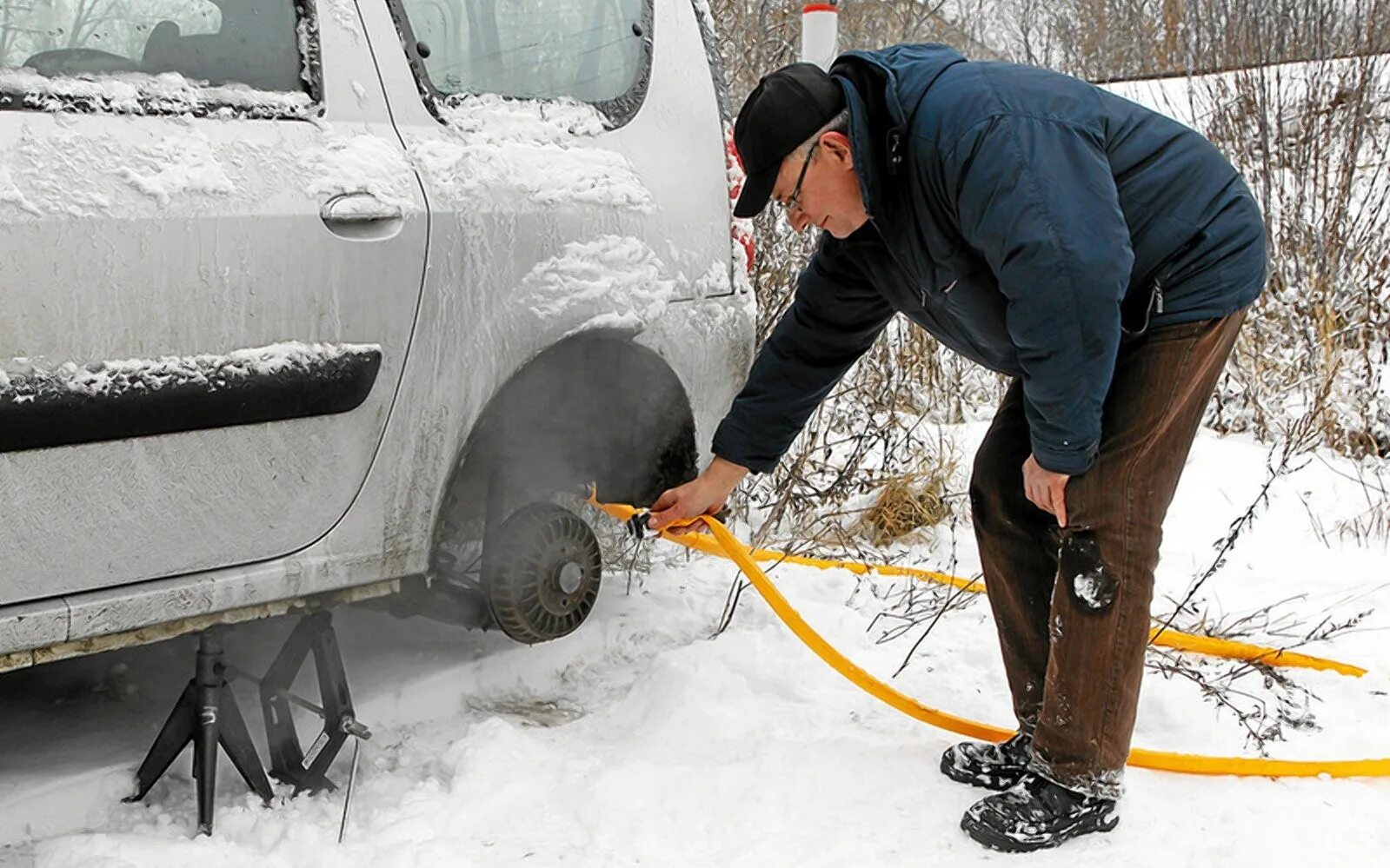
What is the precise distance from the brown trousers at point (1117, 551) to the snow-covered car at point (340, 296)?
1126 mm

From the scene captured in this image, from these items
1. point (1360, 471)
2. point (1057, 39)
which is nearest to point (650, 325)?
point (1360, 471)

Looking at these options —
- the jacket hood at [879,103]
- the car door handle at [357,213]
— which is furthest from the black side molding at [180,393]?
the jacket hood at [879,103]

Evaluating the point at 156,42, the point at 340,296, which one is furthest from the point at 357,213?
the point at 156,42

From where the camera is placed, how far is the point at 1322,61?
22.2ft

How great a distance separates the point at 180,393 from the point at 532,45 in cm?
117

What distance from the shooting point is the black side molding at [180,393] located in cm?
206

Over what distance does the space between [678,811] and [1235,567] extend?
2.49 meters

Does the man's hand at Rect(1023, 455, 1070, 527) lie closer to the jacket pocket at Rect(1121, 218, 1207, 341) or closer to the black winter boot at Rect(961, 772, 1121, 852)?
the jacket pocket at Rect(1121, 218, 1207, 341)

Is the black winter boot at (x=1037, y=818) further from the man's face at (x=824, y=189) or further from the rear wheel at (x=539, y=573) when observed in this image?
the man's face at (x=824, y=189)

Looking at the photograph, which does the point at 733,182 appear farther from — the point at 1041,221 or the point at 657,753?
the point at 657,753

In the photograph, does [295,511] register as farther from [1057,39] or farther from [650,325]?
[1057,39]

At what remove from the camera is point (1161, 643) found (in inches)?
129

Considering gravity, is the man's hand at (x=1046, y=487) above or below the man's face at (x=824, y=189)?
below

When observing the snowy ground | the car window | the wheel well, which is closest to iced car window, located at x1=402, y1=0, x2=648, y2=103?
the car window
